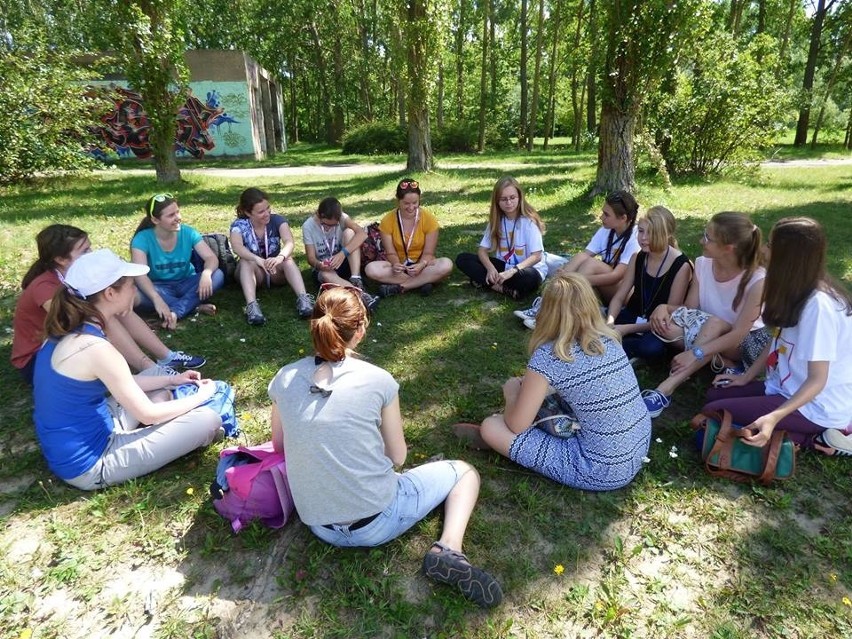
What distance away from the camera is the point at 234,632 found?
212cm

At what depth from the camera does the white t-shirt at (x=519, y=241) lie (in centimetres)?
540

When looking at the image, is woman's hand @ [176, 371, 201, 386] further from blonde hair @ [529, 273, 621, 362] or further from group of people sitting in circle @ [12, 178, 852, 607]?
blonde hair @ [529, 273, 621, 362]

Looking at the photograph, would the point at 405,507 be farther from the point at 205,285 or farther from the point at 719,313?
the point at 205,285

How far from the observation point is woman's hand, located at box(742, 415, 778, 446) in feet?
8.64

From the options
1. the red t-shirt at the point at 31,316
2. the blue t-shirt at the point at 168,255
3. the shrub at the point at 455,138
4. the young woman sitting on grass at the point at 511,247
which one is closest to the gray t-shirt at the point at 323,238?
the blue t-shirt at the point at 168,255

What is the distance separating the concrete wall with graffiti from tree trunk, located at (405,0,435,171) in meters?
11.8

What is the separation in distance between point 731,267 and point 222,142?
22.9 metres

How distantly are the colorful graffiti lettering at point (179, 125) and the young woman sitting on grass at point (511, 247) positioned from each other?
19.9 m

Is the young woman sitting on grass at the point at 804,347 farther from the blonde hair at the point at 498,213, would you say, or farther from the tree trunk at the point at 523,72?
the tree trunk at the point at 523,72

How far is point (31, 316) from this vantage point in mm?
3543

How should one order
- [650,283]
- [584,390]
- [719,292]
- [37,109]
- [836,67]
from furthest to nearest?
[836,67], [37,109], [650,283], [719,292], [584,390]

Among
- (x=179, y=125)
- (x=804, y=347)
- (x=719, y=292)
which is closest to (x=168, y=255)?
(x=719, y=292)

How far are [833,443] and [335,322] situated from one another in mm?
2842

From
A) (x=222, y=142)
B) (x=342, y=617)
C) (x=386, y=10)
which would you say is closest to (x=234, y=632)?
(x=342, y=617)
